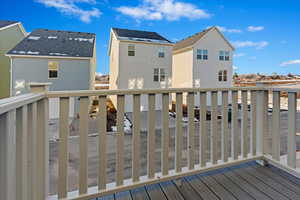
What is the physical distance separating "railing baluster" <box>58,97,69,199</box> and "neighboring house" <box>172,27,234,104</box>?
11.8 m

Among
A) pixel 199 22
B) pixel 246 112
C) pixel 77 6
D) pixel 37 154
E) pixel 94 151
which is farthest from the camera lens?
pixel 199 22

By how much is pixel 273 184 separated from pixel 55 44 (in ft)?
37.4

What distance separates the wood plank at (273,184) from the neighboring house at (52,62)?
8.31 meters

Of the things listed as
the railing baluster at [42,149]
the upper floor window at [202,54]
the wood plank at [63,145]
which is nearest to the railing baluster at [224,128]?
the wood plank at [63,145]

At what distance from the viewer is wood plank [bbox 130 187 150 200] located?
1476 millimetres

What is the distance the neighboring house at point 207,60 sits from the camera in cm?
1251

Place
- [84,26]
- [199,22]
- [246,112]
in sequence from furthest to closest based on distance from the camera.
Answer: [199,22]
[84,26]
[246,112]

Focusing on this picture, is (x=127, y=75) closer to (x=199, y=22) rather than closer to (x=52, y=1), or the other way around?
(x=52, y=1)

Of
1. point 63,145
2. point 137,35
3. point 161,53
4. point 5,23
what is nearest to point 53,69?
point 137,35

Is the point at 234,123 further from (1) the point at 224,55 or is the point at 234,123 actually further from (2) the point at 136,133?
(1) the point at 224,55

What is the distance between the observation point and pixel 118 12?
35.9 ft

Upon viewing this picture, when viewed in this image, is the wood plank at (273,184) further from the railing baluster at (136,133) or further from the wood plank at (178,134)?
the railing baluster at (136,133)

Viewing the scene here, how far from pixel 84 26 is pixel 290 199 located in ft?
43.8

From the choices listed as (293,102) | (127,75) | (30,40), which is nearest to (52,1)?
(30,40)
